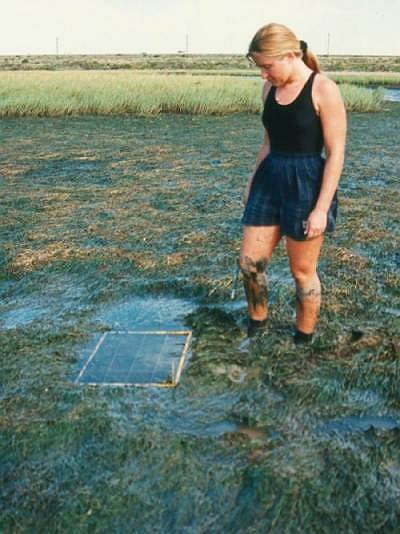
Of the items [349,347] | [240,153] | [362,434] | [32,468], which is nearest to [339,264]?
[349,347]

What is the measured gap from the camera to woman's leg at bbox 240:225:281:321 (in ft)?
11.5

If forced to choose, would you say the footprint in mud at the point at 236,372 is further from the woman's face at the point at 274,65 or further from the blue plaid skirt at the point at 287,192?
the woman's face at the point at 274,65

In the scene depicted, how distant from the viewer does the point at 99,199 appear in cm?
790

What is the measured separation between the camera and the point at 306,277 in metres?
3.51

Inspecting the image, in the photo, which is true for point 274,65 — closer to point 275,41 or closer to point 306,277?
point 275,41

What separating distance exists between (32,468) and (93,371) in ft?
2.98

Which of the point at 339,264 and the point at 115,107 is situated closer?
the point at 339,264

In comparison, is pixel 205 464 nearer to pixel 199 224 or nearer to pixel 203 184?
pixel 199 224

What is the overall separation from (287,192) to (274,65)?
67cm

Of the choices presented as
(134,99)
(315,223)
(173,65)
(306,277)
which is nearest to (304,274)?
(306,277)

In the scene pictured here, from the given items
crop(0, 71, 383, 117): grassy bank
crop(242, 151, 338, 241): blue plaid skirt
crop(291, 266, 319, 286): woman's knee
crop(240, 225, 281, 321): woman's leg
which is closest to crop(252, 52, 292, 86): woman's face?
crop(242, 151, 338, 241): blue plaid skirt

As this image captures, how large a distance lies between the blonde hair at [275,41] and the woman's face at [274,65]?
0.02m

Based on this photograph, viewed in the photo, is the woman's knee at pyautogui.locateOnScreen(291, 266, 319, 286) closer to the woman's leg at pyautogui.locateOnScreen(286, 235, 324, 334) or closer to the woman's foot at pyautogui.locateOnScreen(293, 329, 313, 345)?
the woman's leg at pyautogui.locateOnScreen(286, 235, 324, 334)

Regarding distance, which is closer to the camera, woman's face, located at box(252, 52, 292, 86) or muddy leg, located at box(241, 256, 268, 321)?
woman's face, located at box(252, 52, 292, 86)
